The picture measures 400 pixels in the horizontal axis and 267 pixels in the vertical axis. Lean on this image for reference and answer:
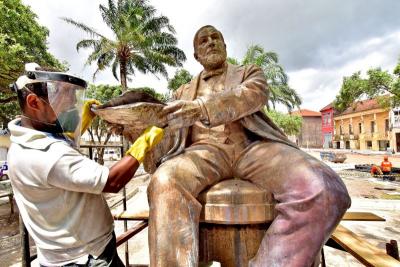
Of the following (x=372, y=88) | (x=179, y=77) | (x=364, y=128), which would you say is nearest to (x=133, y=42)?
(x=179, y=77)

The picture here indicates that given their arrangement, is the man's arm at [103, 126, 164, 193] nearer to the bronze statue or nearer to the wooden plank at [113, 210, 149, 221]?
the bronze statue

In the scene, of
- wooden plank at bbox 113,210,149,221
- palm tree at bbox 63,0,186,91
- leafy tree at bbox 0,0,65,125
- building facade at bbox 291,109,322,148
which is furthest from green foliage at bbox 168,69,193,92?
building facade at bbox 291,109,322,148

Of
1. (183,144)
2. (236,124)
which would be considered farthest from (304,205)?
(183,144)

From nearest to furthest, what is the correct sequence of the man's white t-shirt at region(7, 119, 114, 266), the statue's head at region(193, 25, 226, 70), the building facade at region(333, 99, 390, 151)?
the man's white t-shirt at region(7, 119, 114, 266) → the statue's head at region(193, 25, 226, 70) → the building facade at region(333, 99, 390, 151)

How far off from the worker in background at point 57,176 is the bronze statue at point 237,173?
26 centimetres

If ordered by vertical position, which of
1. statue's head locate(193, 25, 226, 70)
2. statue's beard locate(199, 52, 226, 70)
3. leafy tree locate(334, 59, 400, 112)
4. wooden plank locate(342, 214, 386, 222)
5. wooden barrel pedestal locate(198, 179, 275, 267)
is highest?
leafy tree locate(334, 59, 400, 112)

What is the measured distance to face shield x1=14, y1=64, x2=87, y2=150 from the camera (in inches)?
61.1

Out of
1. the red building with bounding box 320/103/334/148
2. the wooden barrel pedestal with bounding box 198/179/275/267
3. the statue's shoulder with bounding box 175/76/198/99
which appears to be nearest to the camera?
the wooden barrel pedestal with bounding box 198/179/275/267

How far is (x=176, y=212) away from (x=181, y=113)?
557mm

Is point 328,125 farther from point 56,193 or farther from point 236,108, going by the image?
point 56,193

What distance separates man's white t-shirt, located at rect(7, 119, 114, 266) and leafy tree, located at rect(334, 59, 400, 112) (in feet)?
37.6

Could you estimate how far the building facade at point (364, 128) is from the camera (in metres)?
37.2

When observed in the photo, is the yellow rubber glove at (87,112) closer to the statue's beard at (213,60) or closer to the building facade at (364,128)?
the statue's beard at (213,60)

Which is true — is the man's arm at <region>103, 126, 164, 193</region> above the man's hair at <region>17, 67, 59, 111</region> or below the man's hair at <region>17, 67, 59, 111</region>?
below
